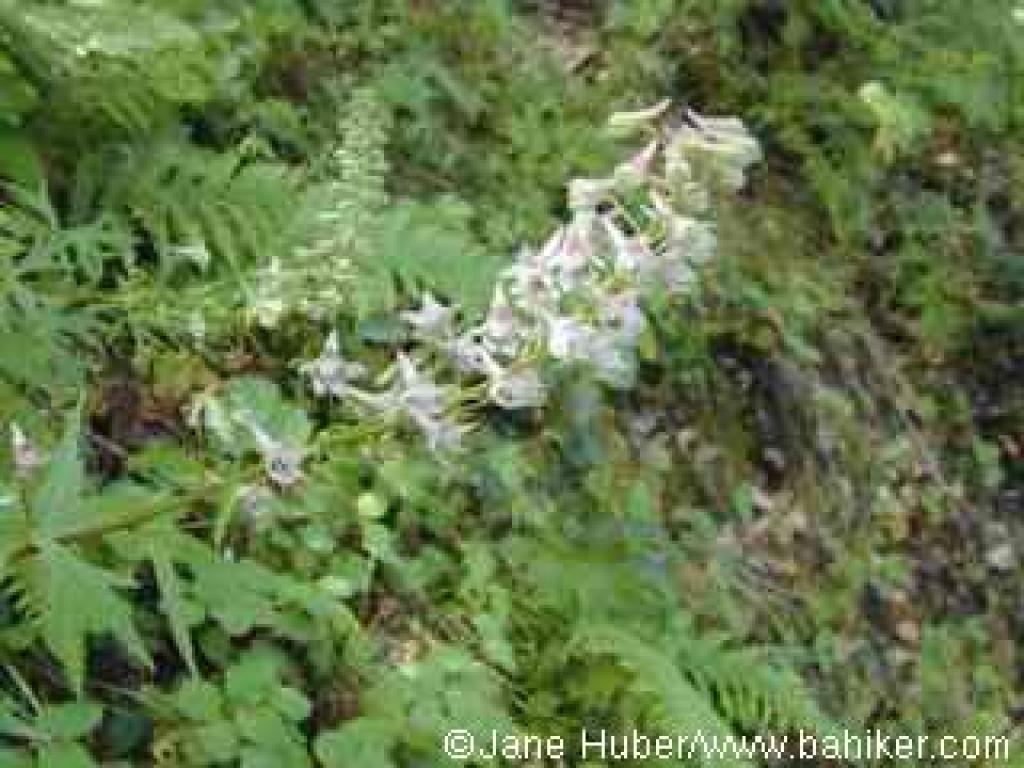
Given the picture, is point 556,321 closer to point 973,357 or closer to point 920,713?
point 920,713

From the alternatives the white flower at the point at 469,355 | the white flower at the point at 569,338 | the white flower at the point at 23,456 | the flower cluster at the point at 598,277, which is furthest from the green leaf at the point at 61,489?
the white flower at the point at 569,338

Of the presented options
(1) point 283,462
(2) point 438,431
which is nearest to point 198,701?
(1) point 283,462

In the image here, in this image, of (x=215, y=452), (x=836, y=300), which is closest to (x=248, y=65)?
(x=215, y=452)

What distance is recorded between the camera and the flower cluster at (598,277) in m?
1.94

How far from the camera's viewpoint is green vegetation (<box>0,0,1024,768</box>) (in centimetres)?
218

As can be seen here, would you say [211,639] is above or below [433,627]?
above

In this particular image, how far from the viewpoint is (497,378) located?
200 cm

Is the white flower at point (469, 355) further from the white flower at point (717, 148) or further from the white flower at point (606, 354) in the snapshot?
the white flower at point (717, 148)

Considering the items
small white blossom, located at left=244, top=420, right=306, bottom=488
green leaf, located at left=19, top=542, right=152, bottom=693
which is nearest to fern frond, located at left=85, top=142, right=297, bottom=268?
small white blossom, located at left=244, top=420, right=306, bottom=488

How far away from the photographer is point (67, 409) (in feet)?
9.23

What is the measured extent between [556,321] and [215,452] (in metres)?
1.16

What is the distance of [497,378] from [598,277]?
0.17 m

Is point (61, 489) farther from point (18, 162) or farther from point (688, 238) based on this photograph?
point (18, 162)

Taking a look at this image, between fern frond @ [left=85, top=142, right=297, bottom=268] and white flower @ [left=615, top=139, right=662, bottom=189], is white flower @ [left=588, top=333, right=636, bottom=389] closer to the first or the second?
white flower @ [left=615, top=139, right=662, bottom=189]
